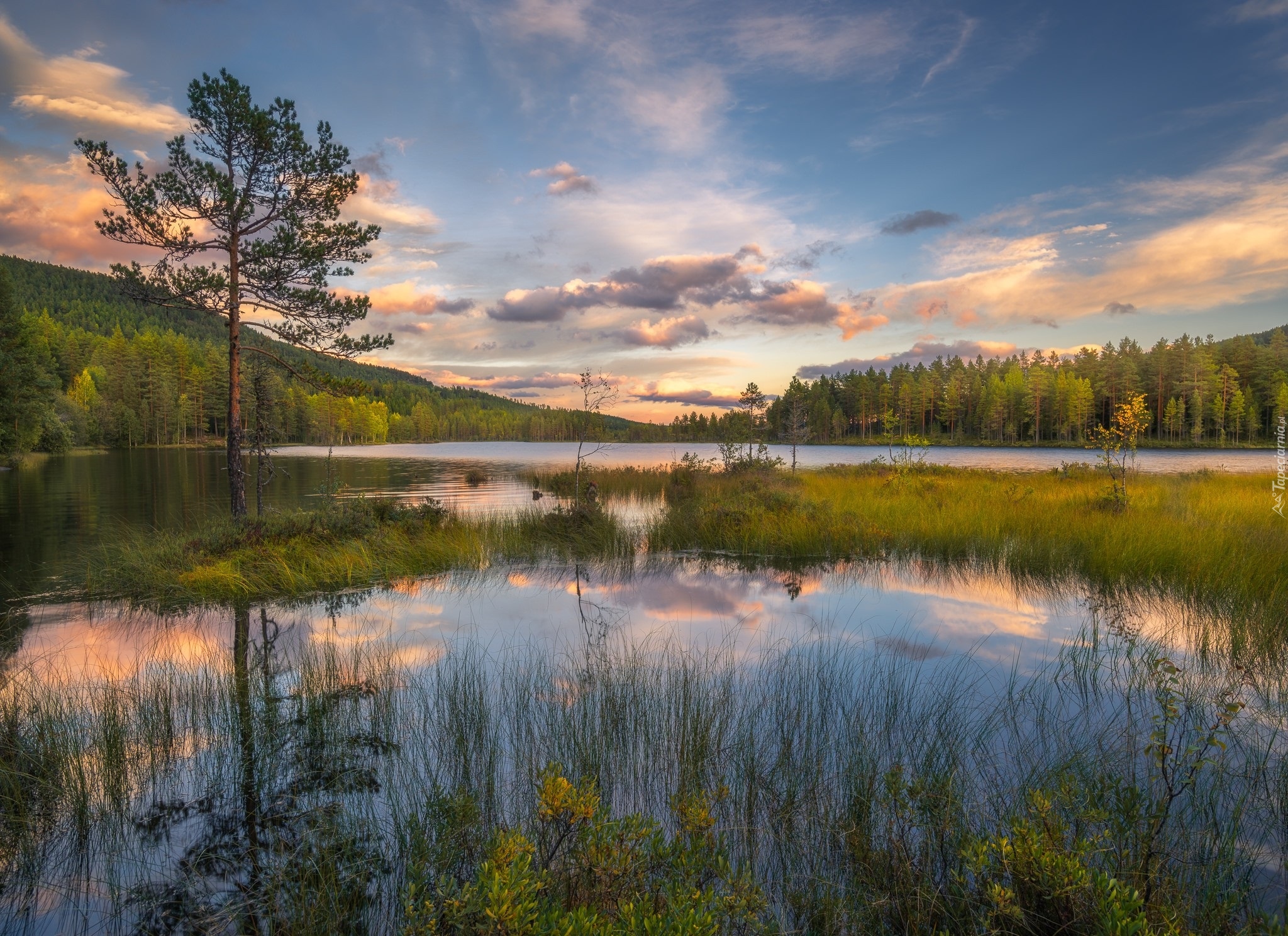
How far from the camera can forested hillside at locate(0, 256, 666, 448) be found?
18.3m

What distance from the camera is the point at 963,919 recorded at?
9.33 ft

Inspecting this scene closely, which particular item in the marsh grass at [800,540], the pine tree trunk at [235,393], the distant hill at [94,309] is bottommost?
the marsh grass at [800,540]

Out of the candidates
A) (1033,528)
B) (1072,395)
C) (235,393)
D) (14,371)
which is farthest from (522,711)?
(1072,395)

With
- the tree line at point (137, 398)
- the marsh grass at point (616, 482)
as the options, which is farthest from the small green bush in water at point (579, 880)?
the tree line at point (137, 398)

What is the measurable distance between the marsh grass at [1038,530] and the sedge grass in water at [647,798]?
145 inches

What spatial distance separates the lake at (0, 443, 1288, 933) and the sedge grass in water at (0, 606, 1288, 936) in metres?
0.03

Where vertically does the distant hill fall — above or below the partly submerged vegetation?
above

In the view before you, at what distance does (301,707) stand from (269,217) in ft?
40.0

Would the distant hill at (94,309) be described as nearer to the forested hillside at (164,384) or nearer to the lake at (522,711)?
the forested hillside at (164,384)

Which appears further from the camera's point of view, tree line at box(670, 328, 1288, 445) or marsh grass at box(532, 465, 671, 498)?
tree line at box(670, 328, 1288, 445)

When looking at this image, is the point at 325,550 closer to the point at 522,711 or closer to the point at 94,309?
the point at 522,711

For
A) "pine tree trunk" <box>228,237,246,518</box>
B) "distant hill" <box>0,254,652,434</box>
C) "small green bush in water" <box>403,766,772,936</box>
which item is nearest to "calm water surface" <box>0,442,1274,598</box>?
"pine tree trunk" <box>228,237,246,518</box>

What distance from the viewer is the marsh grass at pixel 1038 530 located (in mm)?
8922

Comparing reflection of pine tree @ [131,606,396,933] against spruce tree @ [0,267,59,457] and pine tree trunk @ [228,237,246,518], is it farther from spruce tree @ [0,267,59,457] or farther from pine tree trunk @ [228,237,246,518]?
spruce tree @ [0,267,59,457]
